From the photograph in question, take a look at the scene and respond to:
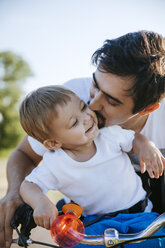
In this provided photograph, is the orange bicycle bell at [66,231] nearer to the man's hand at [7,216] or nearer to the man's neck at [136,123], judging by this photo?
the man's hand at [7,216]

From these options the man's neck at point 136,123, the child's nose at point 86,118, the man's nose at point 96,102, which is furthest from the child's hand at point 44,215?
the man's neck at point 136,123

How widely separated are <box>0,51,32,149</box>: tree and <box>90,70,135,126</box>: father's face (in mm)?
11969

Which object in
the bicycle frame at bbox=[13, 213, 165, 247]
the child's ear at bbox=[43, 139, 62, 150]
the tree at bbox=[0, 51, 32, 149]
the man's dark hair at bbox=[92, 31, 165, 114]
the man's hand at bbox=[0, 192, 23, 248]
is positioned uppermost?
the man's dark hair at bbox=[92, 31, 165, 114]

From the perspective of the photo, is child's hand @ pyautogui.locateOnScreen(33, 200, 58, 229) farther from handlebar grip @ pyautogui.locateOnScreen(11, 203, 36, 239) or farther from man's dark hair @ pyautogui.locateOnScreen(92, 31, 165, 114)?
man's dark hair @ pyautogui.locateOnScreen(92, 31, 165, 114)

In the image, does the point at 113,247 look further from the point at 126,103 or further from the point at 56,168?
the point at 126,103

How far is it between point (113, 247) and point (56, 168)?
2.51ft

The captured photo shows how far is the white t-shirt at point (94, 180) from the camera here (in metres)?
1.62

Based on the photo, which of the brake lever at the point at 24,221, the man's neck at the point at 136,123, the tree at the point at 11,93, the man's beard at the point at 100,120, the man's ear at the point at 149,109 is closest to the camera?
the brake lever at the point at 24,221

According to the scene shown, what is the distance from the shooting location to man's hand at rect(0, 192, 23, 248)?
141 centimetres

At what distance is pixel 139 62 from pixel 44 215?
1.11m

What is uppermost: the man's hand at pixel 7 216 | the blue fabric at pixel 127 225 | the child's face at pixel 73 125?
the child's face at pixel 73 125

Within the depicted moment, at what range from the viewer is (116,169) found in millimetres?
1679

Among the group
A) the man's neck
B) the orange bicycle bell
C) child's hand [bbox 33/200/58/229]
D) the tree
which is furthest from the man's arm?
the tree

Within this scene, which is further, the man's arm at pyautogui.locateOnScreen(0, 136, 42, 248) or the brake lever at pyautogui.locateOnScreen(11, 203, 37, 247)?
the man's arm at pyautogui.locateOnScreen(0, 136, 42, 248)
